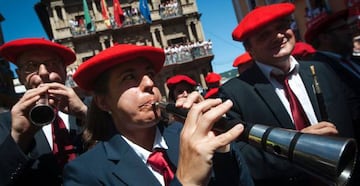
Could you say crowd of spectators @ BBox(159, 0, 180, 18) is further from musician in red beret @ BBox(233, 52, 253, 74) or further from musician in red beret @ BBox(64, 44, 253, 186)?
musician in red beret @ BBox(64, 44, 253, 186)

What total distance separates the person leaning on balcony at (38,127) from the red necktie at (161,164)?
75 centimetres

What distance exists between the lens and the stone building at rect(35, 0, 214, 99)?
30203 mm

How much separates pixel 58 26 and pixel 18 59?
29.7 m

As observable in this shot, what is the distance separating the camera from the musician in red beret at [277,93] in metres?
2.55

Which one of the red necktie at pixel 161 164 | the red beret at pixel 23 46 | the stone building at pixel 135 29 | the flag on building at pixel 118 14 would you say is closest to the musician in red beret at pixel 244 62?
the red beret at pixel 23 46

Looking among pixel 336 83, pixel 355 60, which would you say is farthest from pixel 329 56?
pixel 336 83

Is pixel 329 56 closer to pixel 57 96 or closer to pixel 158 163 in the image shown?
pixel 158 163

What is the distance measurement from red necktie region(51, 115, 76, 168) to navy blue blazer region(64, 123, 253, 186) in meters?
0.60

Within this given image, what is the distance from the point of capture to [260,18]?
282 centimetres

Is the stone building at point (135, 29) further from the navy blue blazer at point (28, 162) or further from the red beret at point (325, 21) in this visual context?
the navy blue blazer at point (28, 162)

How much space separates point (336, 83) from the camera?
2885 mm

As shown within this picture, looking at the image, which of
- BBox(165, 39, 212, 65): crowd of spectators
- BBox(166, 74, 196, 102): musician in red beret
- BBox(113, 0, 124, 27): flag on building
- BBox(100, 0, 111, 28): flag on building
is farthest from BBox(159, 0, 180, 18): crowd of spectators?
BBox(166, 74, 196, 102): musician in red beret

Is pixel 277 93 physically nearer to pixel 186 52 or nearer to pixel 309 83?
pixel 309 83

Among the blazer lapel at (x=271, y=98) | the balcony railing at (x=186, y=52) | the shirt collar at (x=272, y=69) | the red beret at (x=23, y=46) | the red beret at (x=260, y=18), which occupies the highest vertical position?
the red beret at (x=23, y=46)
